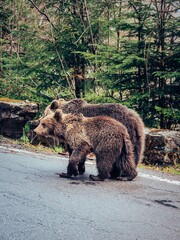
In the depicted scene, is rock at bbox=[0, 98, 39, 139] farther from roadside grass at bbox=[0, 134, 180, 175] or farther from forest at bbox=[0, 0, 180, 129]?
forest at bbox=[0, 0, 180, 129]

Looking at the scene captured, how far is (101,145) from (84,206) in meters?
1.69

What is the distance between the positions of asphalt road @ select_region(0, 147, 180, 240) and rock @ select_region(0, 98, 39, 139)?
3952 millimetres

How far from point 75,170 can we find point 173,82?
4733 mm

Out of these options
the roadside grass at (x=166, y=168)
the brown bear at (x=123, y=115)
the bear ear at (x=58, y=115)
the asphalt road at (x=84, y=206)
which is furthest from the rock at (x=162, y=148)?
the bear ear at (x=58, y=115)

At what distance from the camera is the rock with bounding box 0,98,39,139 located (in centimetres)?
Result: 1142

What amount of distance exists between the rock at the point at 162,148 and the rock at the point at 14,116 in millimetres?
3823

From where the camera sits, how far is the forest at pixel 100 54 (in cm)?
1059

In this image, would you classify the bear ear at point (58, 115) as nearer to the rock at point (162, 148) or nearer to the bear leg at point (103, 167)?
the bear leg at point (103, 167)

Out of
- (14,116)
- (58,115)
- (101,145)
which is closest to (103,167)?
(101,145)

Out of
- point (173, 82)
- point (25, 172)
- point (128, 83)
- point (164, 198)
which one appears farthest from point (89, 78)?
point (164, 198)

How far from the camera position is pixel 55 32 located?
44.9ft

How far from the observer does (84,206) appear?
5172mm

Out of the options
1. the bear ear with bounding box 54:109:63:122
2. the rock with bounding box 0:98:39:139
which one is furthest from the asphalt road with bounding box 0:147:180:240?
the rock with bounding box 0:98:39:139

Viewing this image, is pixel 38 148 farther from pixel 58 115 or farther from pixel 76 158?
pixel 76 158
